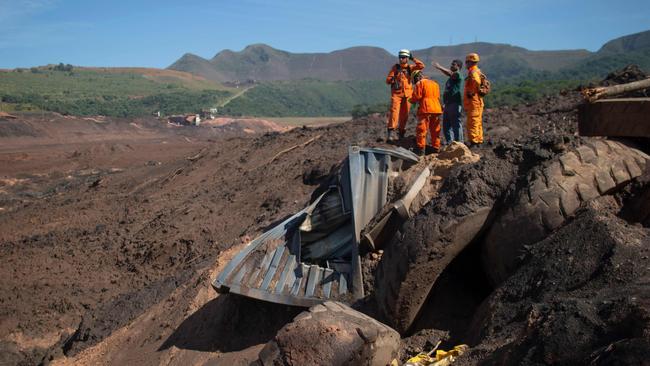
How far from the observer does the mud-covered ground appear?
10.6 feet

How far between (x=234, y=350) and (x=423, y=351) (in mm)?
2110

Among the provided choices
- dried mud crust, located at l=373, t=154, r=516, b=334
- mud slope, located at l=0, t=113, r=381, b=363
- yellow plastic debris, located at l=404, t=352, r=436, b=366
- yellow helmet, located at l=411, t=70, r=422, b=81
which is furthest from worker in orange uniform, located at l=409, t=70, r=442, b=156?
yellow plastic debris, located at l=404, t=352, r=436, b=366

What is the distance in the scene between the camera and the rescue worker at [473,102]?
8836 mm

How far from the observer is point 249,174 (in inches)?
500

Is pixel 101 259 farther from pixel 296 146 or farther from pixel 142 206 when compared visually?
pixel 296 146

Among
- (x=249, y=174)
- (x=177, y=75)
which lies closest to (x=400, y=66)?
(x=249, y=174)

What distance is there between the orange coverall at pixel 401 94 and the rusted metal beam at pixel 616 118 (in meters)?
5.14

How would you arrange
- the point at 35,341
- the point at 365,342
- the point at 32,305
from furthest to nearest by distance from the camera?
the point at 32,305
the point at 35,341
the point at 365,342

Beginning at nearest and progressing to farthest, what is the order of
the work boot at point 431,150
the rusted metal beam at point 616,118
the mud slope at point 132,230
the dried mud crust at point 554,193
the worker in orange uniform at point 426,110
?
the dried mud crust at point 554,193 < the rusted metal beam at point 616,118 < the mud slope at point 132,230 < the worker in orange uniform at point 426,110 < the work boot at point 431,150

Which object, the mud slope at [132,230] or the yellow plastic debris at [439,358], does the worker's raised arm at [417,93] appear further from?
the yellow plastic debris at [439,358]

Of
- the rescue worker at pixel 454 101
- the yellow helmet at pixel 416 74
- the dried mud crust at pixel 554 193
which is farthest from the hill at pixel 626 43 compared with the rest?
the dried mud crust at pixel 554 193

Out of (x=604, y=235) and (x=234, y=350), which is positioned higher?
(x=604, y=235)

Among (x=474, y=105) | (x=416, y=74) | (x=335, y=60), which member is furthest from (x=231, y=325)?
(x=335, y=60)

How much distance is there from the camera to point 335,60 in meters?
115
